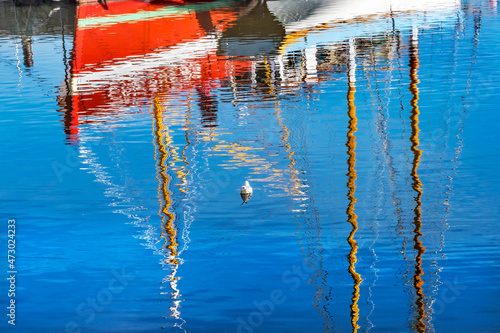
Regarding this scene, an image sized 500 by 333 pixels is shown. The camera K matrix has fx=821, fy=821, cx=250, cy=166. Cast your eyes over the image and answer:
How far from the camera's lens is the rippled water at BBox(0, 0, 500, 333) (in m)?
8.82

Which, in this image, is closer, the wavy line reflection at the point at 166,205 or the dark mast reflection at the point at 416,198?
the dark mast reflection at the point at 416,198

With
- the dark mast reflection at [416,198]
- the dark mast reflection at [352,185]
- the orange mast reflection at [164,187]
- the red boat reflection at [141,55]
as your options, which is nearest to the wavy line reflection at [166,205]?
the orange mast reflection at [164,187]

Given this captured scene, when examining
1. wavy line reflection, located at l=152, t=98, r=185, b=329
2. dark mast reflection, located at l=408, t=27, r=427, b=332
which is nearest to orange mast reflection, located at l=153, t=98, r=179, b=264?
wavy line reflection, located at l=152, t=98, r=185, b=329

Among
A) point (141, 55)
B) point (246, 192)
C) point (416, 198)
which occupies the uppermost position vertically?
point (141, 55)

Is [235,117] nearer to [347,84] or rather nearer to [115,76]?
[347,84]

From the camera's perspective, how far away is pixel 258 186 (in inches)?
503

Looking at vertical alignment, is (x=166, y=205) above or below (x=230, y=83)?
below

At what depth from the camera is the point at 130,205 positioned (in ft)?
40.6

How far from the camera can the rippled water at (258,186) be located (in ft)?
28.9

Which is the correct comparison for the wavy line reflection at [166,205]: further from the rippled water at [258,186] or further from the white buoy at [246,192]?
the white buoy at [246,192]

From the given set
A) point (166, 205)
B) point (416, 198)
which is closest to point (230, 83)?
point (166, 205)

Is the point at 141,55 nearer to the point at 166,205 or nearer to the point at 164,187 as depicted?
the point at 164,187

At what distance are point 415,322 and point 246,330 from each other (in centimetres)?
170

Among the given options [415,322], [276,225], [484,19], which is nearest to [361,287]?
[415,322]
